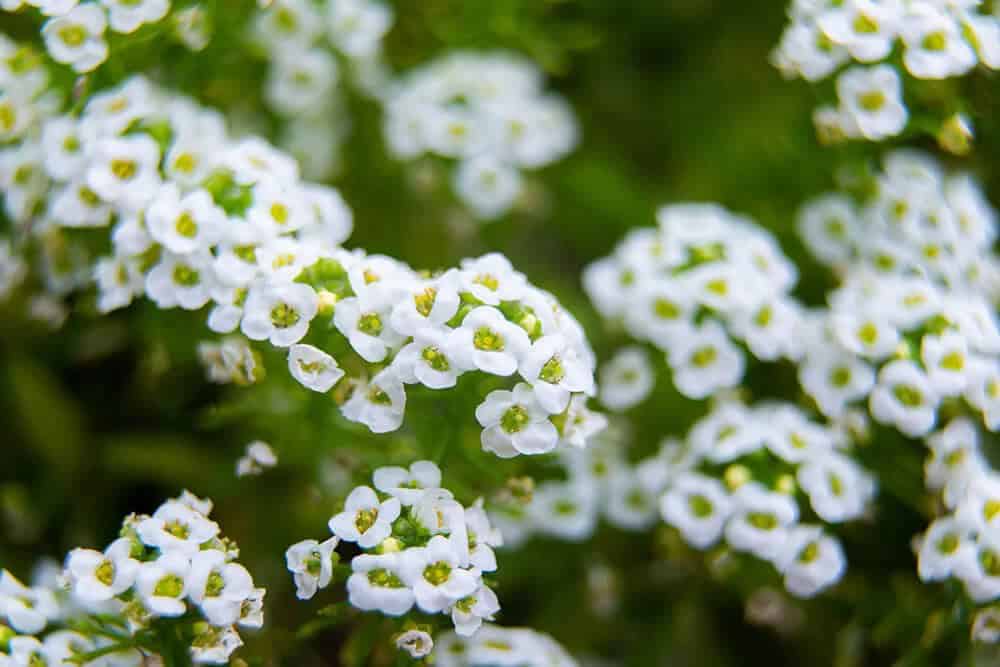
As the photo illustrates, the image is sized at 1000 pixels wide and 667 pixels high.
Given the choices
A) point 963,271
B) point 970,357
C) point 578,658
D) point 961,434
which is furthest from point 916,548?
point 578,658

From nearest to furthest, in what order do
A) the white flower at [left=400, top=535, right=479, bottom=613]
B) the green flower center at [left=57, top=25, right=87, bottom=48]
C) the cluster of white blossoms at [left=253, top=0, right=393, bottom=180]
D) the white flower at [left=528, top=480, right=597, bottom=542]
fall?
the white flower at [left=400, top=535, right=479, bottom=613] < the green flower center at [left=57, top=25, right=87, bottom=48] < the white flower at [left=528, top=480, right=597, bottom=542] < the cluster of white blossoms at [left=253, top=0, right=393, bottom=180]

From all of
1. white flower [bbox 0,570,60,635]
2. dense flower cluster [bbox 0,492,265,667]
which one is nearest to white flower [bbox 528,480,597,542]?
dense flower cluster [bbox 0,492,265,667]

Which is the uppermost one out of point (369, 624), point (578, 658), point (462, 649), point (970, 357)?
point (970, 357)

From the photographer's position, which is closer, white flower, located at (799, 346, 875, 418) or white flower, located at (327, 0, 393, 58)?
white flower, located at (799, 346, 875, 418)

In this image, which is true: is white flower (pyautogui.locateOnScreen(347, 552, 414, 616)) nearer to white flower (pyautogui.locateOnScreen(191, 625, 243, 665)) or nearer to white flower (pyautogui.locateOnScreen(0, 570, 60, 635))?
white flower (pyautogui.locateOnScreen(191, 625, 243, 665))

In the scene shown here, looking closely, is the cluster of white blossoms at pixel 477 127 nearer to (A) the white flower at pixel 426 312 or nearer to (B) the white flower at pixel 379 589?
(A) the white flower at pixel 426 312

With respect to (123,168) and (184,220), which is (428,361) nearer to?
(184,220)

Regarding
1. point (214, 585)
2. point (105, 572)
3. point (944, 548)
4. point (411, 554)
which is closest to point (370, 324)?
point (411, 554)

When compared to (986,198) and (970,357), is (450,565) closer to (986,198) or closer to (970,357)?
(970,357)

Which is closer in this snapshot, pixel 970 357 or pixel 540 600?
pixel 970 357
